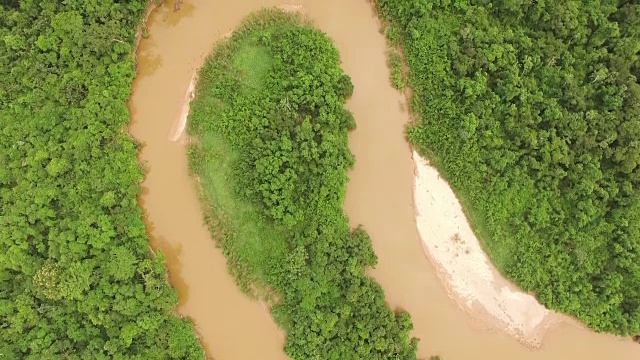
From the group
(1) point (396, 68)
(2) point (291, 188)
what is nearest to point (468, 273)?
(2) point (291, 188)

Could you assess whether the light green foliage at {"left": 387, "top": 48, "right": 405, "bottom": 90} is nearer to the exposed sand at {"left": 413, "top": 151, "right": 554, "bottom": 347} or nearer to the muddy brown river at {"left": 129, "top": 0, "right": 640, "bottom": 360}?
the muddy brown river at {"left": 129, "top": 0, "right": 640, "bottom": 360}

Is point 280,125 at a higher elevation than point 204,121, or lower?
higher

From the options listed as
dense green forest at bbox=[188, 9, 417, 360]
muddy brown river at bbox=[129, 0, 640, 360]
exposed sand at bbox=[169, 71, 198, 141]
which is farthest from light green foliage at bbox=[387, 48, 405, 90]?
exposed sand at bbox=[169, 71, 198, 141]

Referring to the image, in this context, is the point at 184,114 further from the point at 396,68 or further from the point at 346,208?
the point at 396,68

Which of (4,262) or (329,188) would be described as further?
(329,188)

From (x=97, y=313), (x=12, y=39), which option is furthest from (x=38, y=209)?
(x=12, y=39)

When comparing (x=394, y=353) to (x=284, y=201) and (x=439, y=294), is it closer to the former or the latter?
(x=439, y=294)

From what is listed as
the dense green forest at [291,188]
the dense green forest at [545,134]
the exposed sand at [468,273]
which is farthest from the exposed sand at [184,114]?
the exposed sand at [468,273]
